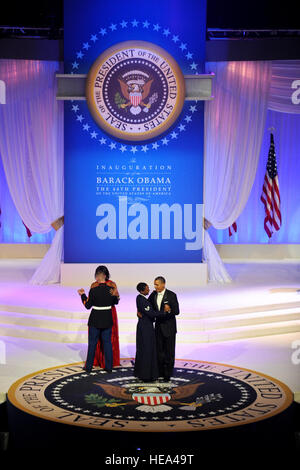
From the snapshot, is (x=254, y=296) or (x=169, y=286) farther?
(x=169, y=286)

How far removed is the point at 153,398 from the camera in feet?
21.3

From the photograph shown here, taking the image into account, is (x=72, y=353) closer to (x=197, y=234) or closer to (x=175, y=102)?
(x=197, y=234)

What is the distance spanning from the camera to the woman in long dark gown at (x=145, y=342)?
7145mm

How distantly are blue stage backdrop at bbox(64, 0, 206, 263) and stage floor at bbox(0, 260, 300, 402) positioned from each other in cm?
100

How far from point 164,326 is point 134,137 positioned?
564cm

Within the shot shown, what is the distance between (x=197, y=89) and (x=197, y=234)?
104 inches

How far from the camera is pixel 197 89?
12.1m

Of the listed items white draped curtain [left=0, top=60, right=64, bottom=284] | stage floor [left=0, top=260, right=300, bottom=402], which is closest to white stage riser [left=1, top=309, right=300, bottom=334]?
stage floor [left=0, top=260, right=300, bottom=402]

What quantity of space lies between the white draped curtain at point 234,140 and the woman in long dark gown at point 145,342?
6029 mm

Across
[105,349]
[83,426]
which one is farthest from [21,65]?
[83,426]

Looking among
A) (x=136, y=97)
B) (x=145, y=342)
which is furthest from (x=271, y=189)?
(x=145, y=342)

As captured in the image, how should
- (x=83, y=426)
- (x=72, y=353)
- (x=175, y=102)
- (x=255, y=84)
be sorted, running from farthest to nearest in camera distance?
1. (x=255, y=84)
2. (x=175, y=102)
3. (x=72, y=353)
4. (x=83, y=426)

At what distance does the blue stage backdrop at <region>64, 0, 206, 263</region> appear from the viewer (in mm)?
12102

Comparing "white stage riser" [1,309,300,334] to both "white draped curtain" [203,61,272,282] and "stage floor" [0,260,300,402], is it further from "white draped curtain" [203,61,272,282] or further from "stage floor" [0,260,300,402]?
"white draped curtain" [203,61,272,282]
